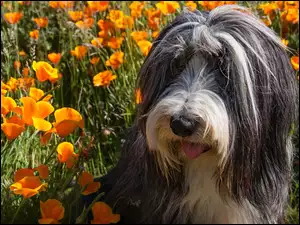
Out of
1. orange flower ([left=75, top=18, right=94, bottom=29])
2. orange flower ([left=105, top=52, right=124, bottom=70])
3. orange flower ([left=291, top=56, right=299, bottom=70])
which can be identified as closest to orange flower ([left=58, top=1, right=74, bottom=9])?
orange flower ([left=75, top=18, right=94, bottom=29])

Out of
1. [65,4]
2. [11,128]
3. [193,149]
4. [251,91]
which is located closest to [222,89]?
[251,91]

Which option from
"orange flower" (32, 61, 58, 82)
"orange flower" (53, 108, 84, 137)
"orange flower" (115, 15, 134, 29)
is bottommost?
"orange flower" (53, 108, 84, 137)

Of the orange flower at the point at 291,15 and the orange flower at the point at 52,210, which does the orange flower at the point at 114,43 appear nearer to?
the orange flower at the point at 291,15

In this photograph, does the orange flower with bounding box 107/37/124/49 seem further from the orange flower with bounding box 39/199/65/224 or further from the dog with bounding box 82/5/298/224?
the orange flower with bounding box 39/199/65/224

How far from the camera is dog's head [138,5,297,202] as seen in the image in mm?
2613

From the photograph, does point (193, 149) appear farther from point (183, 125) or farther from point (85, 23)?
point (85, 23)

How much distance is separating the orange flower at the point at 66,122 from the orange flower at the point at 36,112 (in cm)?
6

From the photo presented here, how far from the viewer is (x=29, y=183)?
261 cm

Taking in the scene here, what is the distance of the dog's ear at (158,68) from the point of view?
110 inches

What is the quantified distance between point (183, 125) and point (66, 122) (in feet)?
1.77

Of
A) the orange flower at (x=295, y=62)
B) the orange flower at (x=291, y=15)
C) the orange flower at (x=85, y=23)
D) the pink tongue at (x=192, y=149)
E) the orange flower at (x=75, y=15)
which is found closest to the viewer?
the pink tongue at (x=192, y=149)

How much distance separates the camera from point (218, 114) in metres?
2.57

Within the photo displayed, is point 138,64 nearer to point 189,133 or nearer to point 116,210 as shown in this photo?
point 116,210

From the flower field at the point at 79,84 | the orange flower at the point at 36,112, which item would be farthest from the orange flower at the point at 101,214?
the orange flower at the point at 36,112
